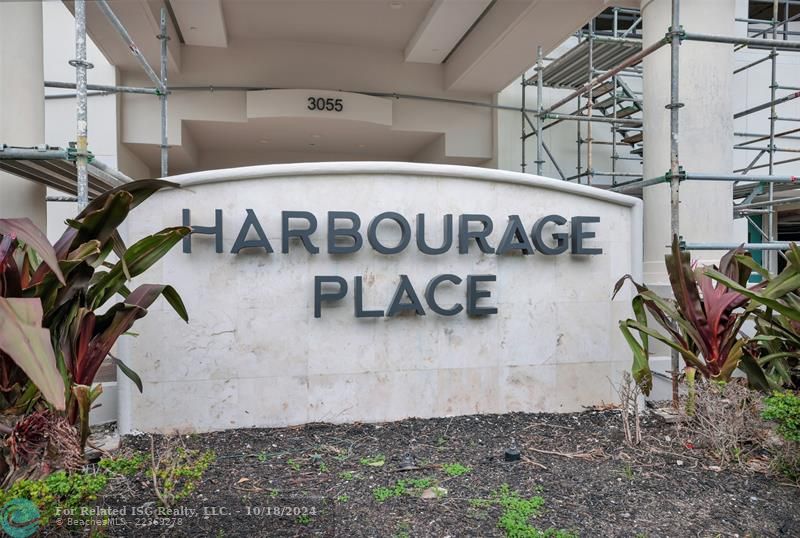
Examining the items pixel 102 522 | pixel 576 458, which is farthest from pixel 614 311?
pixel 102 522

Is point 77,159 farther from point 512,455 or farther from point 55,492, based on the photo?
point 512,455

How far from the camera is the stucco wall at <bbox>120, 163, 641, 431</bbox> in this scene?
129 inches

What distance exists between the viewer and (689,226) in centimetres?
462

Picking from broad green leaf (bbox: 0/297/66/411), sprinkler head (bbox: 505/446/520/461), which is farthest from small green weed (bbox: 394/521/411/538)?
broad green leaf (bbox: 0/297/66/411)

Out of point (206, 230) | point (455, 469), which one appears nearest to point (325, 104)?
point (206, 230)

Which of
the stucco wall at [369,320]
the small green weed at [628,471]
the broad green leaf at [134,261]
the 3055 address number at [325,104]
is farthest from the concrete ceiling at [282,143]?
the small green weed at [628,471]

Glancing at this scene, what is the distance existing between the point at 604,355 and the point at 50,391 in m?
3.42

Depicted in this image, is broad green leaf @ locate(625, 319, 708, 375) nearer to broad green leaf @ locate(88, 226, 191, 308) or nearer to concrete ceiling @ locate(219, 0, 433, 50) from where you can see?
broad green leaf @ locate(88, 226, 191, 308)

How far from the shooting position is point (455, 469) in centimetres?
265

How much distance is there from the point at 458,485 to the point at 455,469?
6.7 inches

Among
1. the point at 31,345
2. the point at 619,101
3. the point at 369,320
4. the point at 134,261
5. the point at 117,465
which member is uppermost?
the point at 619,101

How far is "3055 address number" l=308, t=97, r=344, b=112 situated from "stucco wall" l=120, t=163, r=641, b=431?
3663mm

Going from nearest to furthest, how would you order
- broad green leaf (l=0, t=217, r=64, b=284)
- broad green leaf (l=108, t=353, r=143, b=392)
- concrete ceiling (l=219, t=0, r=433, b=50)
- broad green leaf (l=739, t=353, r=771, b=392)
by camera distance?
1. broad green leaf (l=0, t=217, r=64, b=284)
2. broad green leaf (l=108, t=353, r=143, b=392)
3. broad green leaf (l=739, t=353, r=771, b=392)
4. concrete ceiling (l=219, t=0, r=433, b=50)

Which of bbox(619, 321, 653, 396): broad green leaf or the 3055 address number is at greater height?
the 3055 address number
